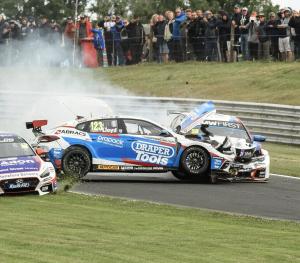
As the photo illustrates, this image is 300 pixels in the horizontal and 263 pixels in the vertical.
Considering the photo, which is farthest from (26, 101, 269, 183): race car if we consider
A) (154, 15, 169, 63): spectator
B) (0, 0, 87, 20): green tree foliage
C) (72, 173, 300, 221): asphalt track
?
(0, 0, 87, 20): green tree foliage

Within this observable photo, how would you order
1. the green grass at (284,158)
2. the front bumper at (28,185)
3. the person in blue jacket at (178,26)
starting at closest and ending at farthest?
the front bumper at (28,185)
the green grass at (284,158)
the person in blue jacket at (178,26)

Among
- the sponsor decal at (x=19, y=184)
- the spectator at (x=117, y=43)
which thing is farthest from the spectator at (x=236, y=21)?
the sponsor decal at (x=19, y=184)

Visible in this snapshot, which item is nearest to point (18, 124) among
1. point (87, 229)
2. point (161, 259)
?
point (87, 229)

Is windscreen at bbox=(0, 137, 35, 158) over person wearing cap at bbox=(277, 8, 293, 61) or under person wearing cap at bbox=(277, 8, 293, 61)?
under

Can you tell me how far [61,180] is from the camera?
63.7 feet

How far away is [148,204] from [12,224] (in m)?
3.91

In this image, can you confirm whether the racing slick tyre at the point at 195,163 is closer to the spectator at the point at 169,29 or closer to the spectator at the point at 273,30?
the spectator at the point at 273,30

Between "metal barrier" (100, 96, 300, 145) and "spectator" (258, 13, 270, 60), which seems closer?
"metal barrier" (100, 96, 300, 145)

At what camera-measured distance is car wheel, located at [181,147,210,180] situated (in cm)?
2002

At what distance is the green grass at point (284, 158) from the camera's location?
22.0 m

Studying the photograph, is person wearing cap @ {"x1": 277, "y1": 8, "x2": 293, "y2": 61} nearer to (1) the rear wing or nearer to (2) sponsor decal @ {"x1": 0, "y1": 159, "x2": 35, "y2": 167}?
(1) the rear wing

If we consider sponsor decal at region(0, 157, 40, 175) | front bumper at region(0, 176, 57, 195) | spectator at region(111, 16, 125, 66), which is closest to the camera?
front bumper at region(0, 176, 57, 195)

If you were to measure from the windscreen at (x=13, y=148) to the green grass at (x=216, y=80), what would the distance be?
1216cm

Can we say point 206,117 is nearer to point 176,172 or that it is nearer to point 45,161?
point 176,172
